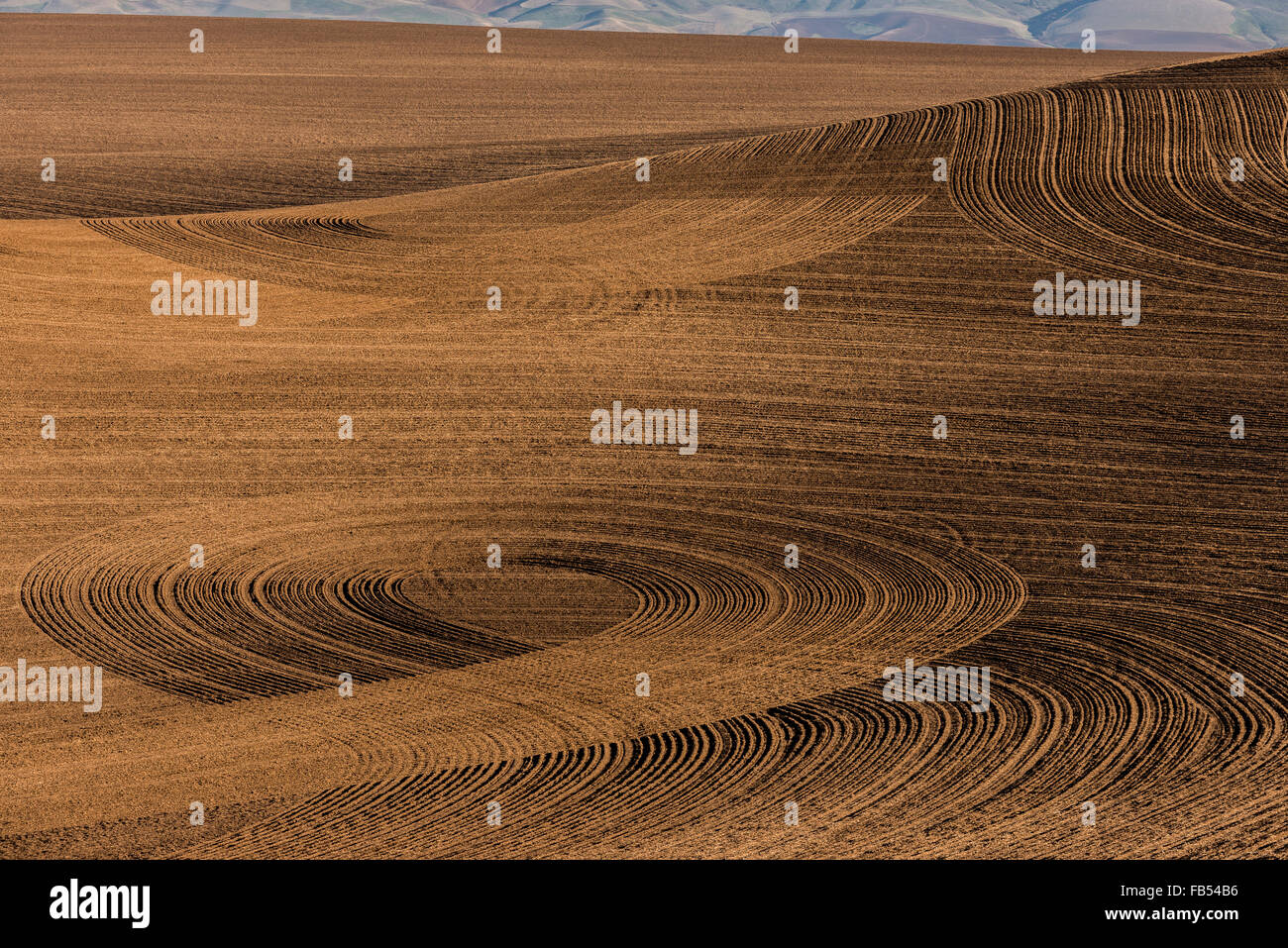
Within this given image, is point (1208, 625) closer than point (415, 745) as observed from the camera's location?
No

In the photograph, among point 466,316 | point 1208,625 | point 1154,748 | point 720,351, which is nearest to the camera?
point 1154,748

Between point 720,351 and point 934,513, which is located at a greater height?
point 720,351

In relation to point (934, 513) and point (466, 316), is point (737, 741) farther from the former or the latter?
point (466, 316)

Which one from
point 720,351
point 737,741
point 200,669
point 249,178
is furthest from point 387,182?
point 737,741

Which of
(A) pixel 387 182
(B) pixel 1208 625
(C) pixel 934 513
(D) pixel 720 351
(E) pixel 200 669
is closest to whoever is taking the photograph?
(E) pixel 200 669

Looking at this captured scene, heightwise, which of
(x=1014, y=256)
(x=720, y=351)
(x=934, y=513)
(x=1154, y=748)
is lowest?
(x=1154, y=748)

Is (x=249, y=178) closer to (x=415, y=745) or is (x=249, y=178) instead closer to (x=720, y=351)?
(x=720, y=351)

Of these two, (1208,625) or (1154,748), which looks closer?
(1154,748)

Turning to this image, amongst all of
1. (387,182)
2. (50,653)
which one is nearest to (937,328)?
(50,653)

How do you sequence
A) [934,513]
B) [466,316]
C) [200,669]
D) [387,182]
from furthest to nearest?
[387,182]
[466,316]
[934,513]
[200,669]
